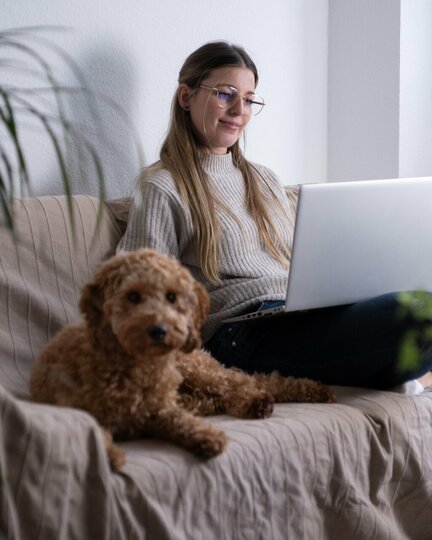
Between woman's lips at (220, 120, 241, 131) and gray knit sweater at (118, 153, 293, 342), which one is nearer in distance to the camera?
gray knit sweater at (118, 153, 293, 342)

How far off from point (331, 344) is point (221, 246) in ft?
1.33

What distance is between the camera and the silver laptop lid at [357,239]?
182cm

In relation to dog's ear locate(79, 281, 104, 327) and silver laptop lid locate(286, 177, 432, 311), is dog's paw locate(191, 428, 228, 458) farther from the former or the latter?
silver laptop lid locate(286, 177, 432, 311)

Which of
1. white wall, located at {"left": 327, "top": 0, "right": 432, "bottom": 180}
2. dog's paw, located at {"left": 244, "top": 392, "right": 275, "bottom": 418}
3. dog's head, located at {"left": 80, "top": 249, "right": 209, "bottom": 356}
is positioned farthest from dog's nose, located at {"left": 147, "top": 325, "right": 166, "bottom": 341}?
white wall, located at {"left": 327, "top": 0, "right": 432, "bottom": 180}

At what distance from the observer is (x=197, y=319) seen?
1594 millimetres

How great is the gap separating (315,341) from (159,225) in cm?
46

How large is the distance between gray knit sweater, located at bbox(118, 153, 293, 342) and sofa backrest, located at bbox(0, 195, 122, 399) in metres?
0.11

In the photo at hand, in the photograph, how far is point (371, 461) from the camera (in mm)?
1879

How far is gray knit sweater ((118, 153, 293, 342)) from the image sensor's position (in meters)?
2.14

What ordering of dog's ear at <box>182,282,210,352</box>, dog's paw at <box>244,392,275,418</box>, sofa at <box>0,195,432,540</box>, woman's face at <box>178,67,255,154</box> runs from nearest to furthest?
sofa at <box>0,195,432,540</box> → dog's ear at <box>182,282,210,352</box> → dog's paw at <box>244,392,275,418</box> → woman's face at <box>178,67,255,154</box>

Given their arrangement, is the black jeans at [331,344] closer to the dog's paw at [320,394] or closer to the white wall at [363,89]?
the dog's paw at [320,394]

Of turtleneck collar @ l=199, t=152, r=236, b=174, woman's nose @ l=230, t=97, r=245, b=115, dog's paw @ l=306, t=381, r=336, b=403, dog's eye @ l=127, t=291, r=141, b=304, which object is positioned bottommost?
dog's paw @ l=306, t=381, r=336, b=403

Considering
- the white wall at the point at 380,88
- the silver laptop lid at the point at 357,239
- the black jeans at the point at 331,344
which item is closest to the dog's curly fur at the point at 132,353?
the silver laptop lid at the point at 357,239

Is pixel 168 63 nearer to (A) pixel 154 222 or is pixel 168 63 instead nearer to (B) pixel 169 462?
(A) pixel 154 222
